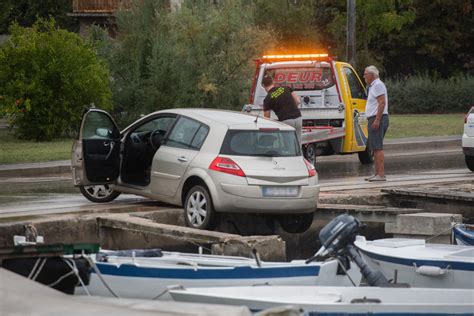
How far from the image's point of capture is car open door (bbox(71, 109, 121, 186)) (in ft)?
54.0

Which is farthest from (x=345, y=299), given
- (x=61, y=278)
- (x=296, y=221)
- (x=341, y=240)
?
(x=296, y=221)

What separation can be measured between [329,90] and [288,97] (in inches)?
144

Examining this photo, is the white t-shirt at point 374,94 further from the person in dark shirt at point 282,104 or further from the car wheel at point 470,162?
the car wheel at point 470,162

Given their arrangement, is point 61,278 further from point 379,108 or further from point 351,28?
point 351,28

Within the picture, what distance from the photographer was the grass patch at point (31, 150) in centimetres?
2470

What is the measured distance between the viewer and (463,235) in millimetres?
14742

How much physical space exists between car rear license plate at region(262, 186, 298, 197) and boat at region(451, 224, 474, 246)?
210 cm

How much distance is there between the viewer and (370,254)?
1338cm

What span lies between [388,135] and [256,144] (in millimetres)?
17229

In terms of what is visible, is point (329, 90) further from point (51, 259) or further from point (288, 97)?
point (51, 259)

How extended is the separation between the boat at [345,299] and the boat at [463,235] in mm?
4130

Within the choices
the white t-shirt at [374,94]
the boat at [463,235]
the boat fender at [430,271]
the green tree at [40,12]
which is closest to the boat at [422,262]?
the boat fender at [430,271]

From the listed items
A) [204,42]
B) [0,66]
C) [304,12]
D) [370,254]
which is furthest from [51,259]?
[304,12]

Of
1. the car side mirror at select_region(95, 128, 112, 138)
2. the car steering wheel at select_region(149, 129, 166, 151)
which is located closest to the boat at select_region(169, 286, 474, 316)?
the car steering wheel at select_region(149, 129, 166, 151)
